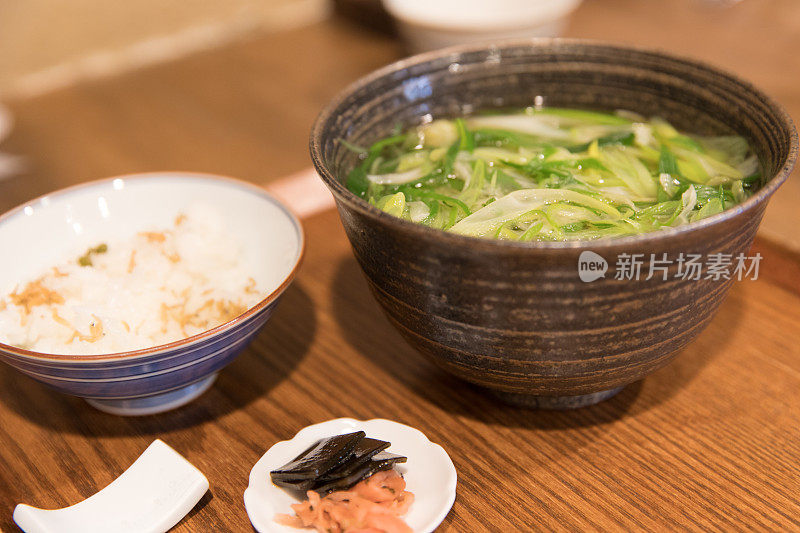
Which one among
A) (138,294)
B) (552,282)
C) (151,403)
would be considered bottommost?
(151,403)

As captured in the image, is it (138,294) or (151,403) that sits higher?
(138,294)

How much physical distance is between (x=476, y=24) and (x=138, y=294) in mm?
1308

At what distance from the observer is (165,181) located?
150cm

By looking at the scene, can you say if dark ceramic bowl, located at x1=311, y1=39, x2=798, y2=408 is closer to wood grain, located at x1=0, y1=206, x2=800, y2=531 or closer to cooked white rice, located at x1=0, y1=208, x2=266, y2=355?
wood grain, located at x1=0, y1=206, x2=800, y2=531

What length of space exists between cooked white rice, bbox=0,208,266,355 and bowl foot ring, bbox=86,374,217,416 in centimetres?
10

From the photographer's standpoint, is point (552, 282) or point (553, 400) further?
point (553, 400)

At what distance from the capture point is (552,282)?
90 centimetres

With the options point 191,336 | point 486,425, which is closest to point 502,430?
point 486,425

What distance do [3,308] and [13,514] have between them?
0.41 metres

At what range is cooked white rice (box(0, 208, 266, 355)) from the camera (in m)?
1.17

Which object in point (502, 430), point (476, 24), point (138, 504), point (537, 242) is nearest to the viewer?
point (537, 242)
